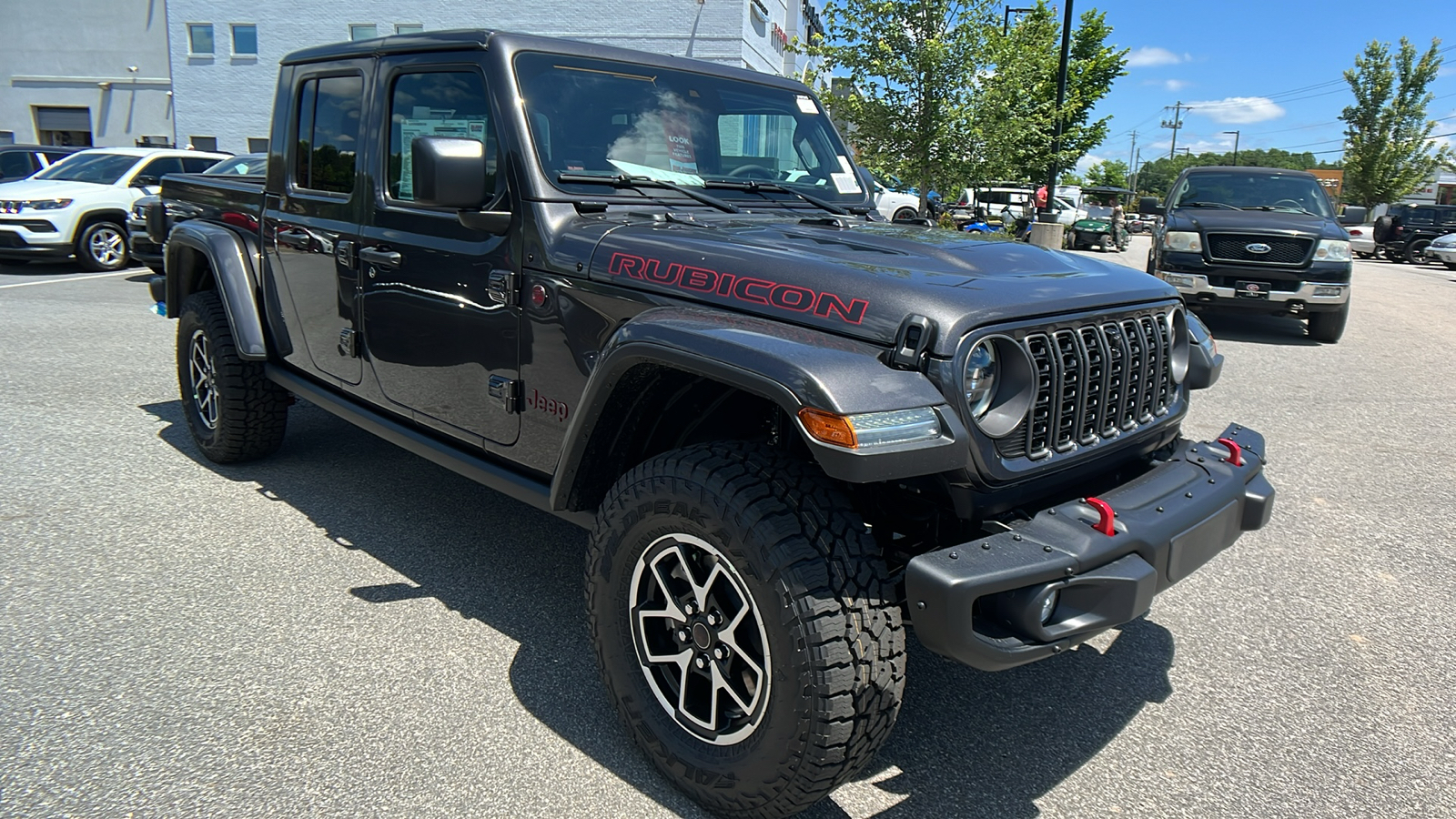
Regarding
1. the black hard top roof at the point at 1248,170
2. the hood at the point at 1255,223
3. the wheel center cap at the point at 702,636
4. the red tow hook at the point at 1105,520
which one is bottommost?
the wheel center cap at the point at 702,636

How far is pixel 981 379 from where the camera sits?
2.25 meters

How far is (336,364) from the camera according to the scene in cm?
390

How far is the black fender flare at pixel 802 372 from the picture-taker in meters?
1.98

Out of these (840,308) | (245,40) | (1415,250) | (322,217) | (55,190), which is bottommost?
(1415,250)

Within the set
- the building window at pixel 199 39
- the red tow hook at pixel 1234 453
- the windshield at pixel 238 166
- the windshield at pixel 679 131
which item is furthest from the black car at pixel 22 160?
the red tow hook at pixel 1234 453

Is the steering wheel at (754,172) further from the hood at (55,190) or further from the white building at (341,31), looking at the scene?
the white building at (341,31)

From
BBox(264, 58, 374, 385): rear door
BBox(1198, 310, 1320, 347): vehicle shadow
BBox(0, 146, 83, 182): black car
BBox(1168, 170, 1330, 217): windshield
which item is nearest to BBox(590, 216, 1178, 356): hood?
BBox(264, 58, 374, 385): rear door

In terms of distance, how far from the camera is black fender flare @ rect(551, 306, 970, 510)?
6.51ft

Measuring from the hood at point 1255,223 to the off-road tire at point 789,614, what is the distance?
8.98 m

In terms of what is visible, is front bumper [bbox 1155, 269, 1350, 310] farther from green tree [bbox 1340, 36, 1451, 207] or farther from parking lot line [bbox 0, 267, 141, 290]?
green tree [bbox 1340, 36, 1451, 207]

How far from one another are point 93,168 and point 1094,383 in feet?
48.3

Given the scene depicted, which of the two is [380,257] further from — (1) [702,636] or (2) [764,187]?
(1) [702,636]


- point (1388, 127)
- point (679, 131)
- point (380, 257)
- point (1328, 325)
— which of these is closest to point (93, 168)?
point (380, 257)

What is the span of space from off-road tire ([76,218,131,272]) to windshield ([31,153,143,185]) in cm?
65
